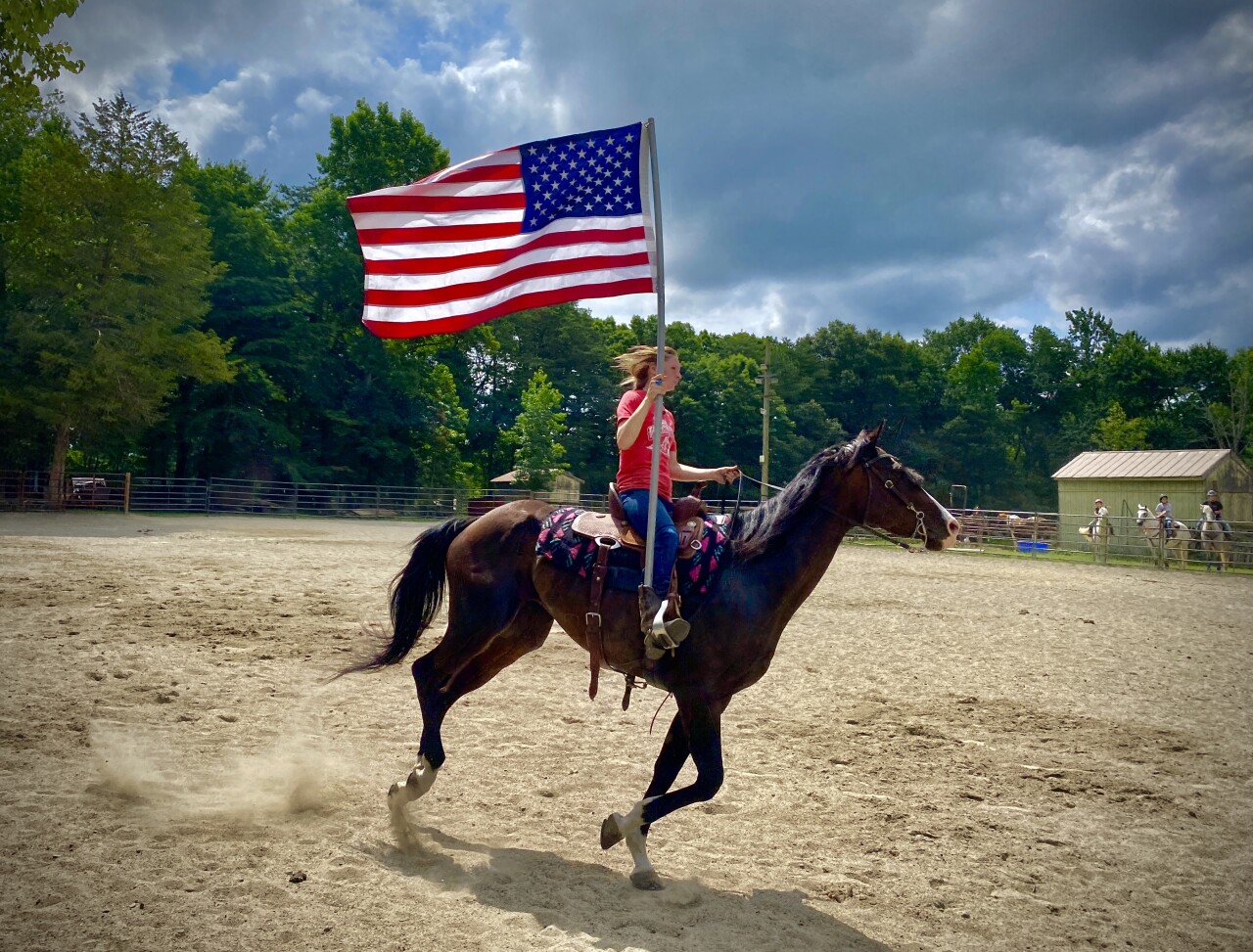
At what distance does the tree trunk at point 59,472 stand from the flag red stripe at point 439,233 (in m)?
32.8

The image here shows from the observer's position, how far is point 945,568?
76.0 feet

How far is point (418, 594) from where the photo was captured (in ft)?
19.5

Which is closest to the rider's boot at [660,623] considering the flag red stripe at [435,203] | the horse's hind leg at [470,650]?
the horse's hind leg at [470,650]

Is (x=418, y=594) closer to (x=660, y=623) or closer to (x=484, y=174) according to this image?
(x=660, y=623)

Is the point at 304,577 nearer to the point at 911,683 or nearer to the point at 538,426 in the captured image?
the point at 911,683

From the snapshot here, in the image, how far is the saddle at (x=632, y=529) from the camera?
16.6 ft

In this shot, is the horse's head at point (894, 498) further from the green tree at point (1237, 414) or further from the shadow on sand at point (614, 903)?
the green tree at point (1237, 414)

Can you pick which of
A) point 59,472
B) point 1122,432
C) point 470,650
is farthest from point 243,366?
point 1122,432

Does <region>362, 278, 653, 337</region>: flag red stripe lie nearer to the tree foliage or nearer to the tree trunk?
the tree foliage

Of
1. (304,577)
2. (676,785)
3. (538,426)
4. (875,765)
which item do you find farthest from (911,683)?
(538,426)

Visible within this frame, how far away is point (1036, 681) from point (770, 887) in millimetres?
6350

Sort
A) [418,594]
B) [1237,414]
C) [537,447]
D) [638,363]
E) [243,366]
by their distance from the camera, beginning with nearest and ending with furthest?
[638,363] → [418,594] → [243,366] → [537,447] → [1237,414]

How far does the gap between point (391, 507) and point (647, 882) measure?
4031cm

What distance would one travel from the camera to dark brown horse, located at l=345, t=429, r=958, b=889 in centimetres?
478
